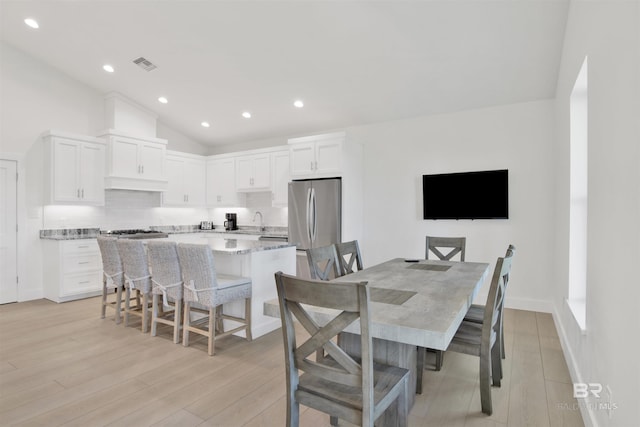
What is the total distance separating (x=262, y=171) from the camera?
6.14m

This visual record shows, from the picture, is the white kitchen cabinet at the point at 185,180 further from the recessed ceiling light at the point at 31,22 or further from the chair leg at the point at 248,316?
the chair leg at the point at 248,316

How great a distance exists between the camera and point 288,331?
1.51 meters

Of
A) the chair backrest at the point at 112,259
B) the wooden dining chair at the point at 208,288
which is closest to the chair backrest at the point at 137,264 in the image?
the chair backrest at the point at 112,259

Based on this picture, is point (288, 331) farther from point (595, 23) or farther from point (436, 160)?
point (436, 160)

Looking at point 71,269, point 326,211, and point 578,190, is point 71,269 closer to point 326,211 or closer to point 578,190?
point 326,211

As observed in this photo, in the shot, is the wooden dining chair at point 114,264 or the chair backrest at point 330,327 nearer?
the chair backrest at point 330,327

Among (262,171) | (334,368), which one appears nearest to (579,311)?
(334,368)

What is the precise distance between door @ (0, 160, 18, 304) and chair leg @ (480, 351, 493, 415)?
604 centimetres

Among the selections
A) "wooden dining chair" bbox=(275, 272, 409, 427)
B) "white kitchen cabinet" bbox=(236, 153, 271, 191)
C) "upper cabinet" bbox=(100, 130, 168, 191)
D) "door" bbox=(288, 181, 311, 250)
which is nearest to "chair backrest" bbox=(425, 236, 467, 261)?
"door" bbox=(288, 181, 311, 250)

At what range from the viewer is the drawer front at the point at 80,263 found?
15.9 ft

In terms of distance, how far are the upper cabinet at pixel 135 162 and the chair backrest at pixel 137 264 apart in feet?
7.56

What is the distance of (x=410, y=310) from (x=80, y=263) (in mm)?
5176

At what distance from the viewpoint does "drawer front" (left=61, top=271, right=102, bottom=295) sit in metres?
4.82

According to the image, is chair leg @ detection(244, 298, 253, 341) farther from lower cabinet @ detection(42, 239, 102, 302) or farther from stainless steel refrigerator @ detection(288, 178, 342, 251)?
lower cabinet @ detection(42, 239, 102, 302)
